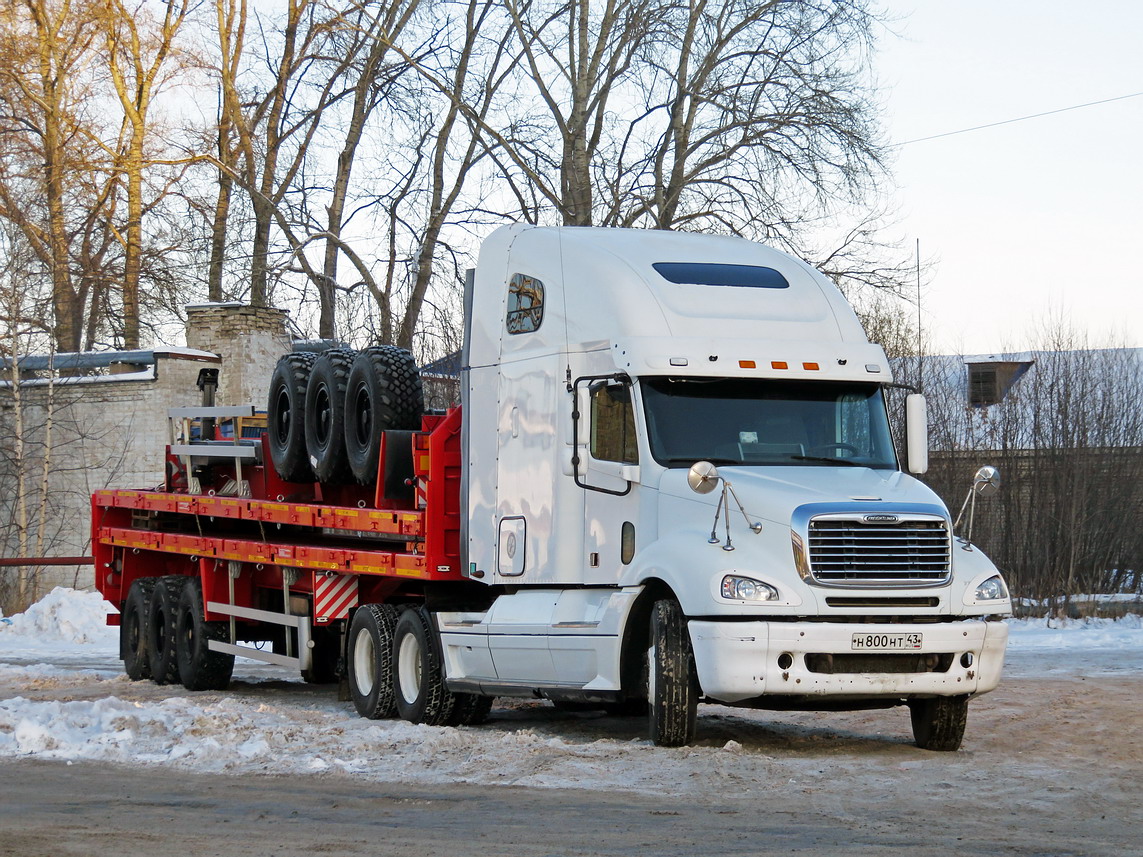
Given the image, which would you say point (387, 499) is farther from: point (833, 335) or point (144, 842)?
point (144, 842)

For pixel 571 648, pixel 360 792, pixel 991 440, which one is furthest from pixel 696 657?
pixel 991 440

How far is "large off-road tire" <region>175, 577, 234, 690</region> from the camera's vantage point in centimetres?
1506

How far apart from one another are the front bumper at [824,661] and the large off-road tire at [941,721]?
479 mm

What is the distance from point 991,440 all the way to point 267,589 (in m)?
17.3

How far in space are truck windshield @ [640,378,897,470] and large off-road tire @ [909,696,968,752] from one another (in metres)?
1.60

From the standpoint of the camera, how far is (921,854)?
6.54m

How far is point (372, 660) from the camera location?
484 inches

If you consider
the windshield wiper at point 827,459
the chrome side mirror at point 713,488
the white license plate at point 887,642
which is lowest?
the white license plate at point 887,642

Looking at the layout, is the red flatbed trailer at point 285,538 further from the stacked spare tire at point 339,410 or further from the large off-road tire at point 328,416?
the large off-road tire at point 328,416

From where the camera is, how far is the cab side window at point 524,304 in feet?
36.7

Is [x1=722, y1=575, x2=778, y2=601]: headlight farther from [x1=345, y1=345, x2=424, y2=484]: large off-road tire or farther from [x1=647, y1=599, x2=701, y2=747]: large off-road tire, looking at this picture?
[x1=345, y1=345, x2=424, y2=484]: large off-road tire

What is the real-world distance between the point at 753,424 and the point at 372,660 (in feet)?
13.1

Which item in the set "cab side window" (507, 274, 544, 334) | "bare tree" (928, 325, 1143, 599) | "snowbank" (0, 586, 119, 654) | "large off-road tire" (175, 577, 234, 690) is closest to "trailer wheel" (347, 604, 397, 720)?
"cab side window" (507, 274, 544, 334)

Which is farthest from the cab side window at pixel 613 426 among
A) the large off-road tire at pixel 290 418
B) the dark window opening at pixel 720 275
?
the large off-road tire at pixel 290 418
